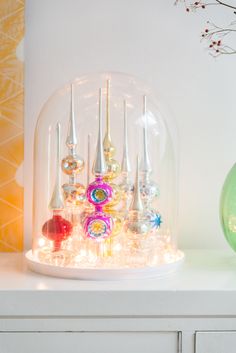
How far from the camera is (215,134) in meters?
1.28

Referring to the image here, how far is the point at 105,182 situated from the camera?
3.34 feet

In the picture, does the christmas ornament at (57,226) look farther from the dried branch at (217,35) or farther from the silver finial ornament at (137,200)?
the dried branch at (217,35)

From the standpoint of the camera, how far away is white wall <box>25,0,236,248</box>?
1252 mm

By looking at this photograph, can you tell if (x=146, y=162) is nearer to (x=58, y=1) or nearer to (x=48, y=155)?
(x=48, y=155)

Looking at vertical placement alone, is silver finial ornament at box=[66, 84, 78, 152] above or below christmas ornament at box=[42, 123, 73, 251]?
above

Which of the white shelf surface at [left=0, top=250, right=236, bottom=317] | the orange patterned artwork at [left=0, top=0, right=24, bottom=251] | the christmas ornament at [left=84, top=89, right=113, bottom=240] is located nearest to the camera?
the white shelf surface at [left=0, top=250, right=236, bottom=317]

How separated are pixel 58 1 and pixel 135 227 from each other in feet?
1.96

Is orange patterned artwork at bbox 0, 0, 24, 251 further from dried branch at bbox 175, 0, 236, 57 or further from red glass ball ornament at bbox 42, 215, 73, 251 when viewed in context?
dried branch at bbox 175, 0, 236, 57

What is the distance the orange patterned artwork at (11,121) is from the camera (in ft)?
4.00
